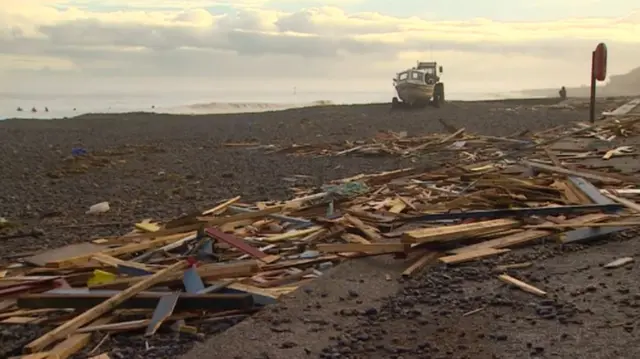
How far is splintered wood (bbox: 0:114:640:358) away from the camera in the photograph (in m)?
5.55

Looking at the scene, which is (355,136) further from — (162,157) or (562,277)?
(562,277)

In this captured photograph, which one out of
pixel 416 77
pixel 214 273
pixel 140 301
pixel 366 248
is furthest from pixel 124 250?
pixel 416 77

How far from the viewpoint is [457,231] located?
22.9 feet

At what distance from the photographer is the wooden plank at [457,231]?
675 cm

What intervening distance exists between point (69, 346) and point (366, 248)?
2.97 meters

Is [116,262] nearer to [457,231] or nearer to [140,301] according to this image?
[140,301]

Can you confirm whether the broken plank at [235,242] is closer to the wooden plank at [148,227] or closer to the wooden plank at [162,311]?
the wooden plank at [148,227]

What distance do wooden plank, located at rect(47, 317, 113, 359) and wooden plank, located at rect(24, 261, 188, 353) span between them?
0.21ft

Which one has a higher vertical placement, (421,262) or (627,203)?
(627,203)

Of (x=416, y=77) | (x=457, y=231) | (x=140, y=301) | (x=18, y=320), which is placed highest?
(x=416, y=77)

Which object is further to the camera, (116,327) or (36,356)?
(116,327)

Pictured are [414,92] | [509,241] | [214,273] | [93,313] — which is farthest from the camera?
[414,92]

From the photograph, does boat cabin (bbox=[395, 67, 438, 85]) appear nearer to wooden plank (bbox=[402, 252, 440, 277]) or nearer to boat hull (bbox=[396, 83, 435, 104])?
boat hull (bbox=[396, 83, 435, 104])

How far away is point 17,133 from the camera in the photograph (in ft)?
98.6
